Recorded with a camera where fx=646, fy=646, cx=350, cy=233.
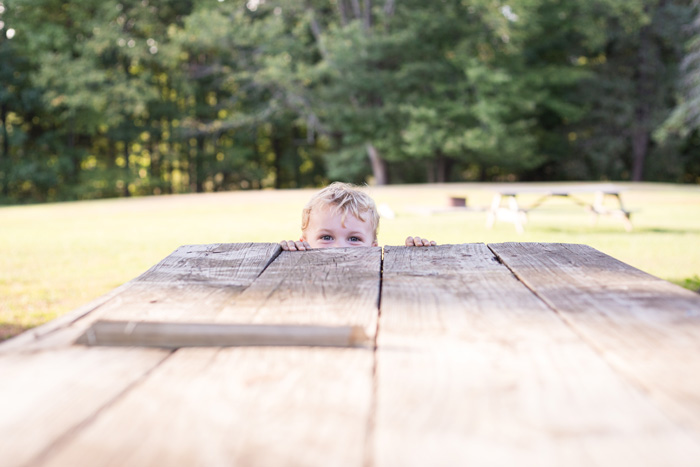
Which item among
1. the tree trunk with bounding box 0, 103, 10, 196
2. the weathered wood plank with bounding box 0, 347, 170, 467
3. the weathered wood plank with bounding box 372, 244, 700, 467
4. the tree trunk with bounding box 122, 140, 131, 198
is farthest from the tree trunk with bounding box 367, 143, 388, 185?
the weathered wood plank with bounding box 0, 347, 170, 467

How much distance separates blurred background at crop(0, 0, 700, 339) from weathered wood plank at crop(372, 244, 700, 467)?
18.3 meters

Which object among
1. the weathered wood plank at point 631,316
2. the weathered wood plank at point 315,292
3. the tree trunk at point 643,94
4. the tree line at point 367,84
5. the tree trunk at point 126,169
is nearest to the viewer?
the weathered wood plank at point 631,316

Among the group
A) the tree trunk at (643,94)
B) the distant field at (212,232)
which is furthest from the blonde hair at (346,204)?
the tree trunk at (643,94)

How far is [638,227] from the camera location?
11906 mm

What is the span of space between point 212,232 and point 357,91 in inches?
669

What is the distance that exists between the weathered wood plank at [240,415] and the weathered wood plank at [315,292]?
22 centimetres

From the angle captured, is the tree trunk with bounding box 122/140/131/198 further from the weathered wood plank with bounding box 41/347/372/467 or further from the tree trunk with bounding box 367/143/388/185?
the weathered wood plank with bounding box 41/347/372/467

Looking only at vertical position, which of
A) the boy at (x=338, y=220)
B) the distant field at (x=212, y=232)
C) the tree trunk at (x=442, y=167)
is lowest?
the distant field at (x=212, y=232)

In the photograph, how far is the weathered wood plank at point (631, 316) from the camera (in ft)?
3.24

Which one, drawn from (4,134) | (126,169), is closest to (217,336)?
(4,134)

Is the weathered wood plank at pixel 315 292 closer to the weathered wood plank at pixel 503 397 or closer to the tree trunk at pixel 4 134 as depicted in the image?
the weathered wood plank at pixel 503 397

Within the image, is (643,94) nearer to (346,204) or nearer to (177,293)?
(346,204)

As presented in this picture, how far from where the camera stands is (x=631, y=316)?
1.34 meters

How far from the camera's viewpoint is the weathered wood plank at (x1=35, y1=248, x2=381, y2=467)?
2.58 ft
